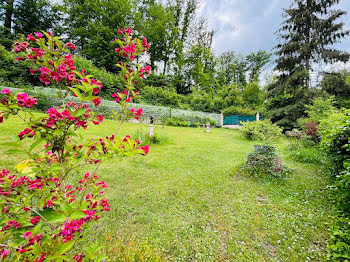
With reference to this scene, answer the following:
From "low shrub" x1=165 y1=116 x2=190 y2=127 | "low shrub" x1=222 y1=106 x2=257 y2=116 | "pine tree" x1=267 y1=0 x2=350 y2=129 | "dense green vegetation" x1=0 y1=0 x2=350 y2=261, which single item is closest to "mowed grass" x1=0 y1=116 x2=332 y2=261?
"dense green vegetation" x1=0 y1=0 x2=350 y2=261

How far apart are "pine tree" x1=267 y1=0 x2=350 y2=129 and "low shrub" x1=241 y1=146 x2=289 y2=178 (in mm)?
9448

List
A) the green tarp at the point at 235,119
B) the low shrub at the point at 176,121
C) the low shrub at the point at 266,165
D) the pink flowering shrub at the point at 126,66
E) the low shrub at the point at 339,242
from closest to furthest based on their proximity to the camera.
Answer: the pink flowering shrub at the point at 126,66, the low shrub at the point at 339,242, the low shrub at the point at 266,165, the low shrub at the point at 176,121, the green tarp at the point at 235,119

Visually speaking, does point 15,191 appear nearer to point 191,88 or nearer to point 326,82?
point 326,82

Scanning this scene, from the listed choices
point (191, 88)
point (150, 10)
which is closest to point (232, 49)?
point (191, 88)

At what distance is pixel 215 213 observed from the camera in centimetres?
177

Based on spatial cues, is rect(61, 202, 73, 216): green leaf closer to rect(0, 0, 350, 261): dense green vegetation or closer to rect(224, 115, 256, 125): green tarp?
rect(0, 0, 350, 261): dense green vegetation

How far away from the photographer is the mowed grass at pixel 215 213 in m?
1.30

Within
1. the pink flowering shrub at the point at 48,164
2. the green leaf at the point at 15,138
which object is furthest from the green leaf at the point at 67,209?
the green leaf at the point at 15,138

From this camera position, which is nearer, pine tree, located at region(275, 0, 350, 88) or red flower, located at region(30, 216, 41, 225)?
red flower, located at region(30, 216, 41, 225)

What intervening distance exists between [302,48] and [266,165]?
37.9ft

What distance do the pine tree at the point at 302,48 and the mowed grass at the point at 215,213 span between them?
9673 mm

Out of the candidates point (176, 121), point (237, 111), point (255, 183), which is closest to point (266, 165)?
point (255, 183)

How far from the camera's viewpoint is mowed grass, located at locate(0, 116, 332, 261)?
4.28 feet

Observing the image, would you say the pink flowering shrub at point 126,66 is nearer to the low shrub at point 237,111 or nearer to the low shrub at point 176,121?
the low shrub at point 176,121
